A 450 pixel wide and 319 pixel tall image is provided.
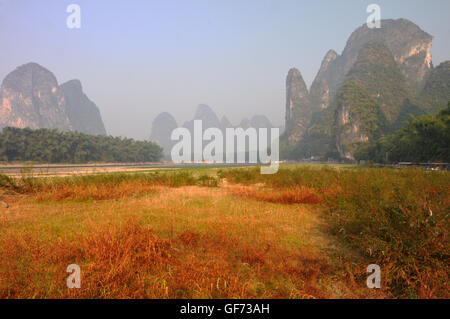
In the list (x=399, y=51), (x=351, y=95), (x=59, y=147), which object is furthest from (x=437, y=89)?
(x=59, y=147)

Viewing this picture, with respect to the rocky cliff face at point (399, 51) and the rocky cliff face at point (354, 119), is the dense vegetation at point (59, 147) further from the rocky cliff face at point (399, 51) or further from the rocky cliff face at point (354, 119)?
the rocky cliff face at point (399, 51)

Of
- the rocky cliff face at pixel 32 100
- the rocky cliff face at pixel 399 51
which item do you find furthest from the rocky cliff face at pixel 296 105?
the rocky cliff face at pixel 32 100

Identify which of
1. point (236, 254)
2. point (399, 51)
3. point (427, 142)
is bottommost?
point (236, 254)

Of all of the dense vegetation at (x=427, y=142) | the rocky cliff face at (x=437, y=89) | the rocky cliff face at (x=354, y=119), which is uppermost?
the rocky cliff face at (x=437, y=89)

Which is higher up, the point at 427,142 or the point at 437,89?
the point at 437,89

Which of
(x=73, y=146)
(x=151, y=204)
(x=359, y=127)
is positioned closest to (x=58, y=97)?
(x=73, y=146)

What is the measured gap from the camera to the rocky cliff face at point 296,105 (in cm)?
16188

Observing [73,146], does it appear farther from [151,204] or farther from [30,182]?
[151,204]

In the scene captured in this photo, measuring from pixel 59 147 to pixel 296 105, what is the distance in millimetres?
154607

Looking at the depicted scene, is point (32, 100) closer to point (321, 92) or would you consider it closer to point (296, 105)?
point (296, 105)

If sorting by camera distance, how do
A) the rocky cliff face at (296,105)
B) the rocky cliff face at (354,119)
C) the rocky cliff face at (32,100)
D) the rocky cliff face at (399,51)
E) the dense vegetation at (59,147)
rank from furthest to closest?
the rocky cliff face at (296,105) → the rocky cliff face at (32,100) → the rocky cliff face at (399,51) → the rocky cliff face at (354,119) → the dense vegetation at (59,147)

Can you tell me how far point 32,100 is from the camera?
169125mm

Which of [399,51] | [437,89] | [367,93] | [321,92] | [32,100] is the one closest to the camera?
[437,89]

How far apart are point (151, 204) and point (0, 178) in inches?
282
